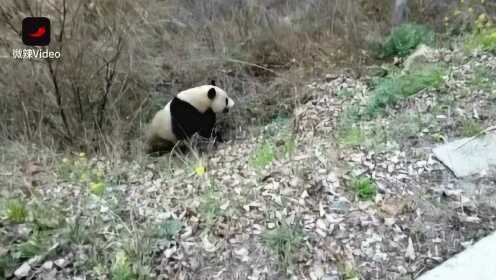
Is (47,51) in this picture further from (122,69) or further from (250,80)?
(250,80)

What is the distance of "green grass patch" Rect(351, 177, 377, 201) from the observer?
2998 mm

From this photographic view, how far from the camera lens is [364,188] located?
3.03 meters

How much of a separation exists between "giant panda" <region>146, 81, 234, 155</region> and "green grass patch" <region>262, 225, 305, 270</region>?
118 inches

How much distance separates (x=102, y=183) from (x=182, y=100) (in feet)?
7.20

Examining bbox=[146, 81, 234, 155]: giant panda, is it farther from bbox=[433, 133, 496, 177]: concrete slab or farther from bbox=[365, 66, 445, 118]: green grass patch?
bbox=[433, 133, 496, 177]: concrete slab

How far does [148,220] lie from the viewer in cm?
293

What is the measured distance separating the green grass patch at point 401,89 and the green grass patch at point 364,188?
1212mm

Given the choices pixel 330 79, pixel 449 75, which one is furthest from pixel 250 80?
pixel 449 75

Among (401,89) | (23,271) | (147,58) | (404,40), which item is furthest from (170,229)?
(404,40)

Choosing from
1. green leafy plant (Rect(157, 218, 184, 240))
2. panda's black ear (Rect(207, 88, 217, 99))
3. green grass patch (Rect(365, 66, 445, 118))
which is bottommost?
green leafy plant (Rect(157, 218, 184, 240))

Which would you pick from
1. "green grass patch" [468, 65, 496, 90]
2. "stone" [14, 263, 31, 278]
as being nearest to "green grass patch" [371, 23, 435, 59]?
"green grass patch" [468, 65, 496, 90]

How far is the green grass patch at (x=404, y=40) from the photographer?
6.00 meters

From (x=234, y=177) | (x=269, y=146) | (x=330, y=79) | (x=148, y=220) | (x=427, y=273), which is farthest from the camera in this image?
(x=330, y=79)

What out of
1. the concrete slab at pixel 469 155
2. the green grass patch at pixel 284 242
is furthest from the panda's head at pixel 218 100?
the green grass patch at pixel 284 242
